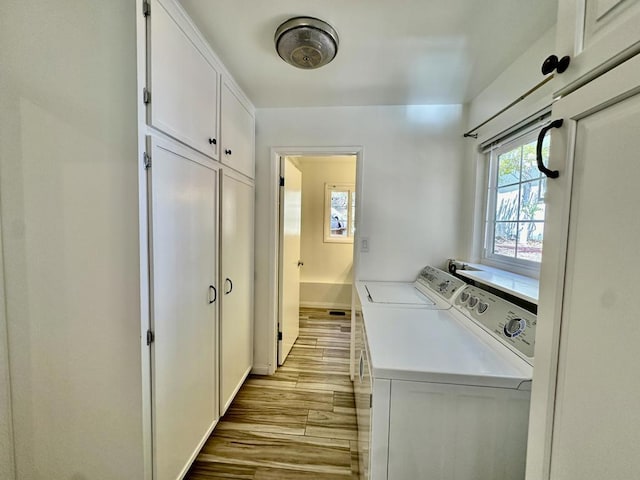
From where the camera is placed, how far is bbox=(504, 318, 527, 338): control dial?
41.2 inches

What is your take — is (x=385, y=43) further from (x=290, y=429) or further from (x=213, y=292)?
(x=290, y=429)

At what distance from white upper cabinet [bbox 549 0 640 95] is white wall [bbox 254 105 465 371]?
1.65 m

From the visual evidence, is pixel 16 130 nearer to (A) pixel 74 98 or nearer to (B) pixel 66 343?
(A) pixel 74 98

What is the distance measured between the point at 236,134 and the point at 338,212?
2.62 metres

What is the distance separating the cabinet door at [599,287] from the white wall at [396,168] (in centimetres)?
167

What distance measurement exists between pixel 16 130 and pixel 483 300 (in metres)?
2.11

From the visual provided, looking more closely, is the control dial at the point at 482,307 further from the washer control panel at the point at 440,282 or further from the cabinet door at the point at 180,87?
the cabinet door at the point at 180,87

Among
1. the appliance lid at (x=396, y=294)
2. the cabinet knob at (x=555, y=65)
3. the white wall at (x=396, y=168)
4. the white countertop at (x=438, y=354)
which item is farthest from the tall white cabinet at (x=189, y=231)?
the cabinet knob at (x=555, y=65)

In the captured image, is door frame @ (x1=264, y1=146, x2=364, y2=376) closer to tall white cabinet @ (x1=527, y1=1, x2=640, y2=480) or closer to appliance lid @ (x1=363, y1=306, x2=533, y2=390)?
appliance lid @ (x1=363, y1=306, x2=533, y2=390)

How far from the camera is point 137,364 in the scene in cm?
105

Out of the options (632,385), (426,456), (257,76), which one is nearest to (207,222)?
(257,76)

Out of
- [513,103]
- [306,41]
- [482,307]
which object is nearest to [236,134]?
[306,41]

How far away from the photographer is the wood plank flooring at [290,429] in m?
1.48

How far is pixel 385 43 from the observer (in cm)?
142
